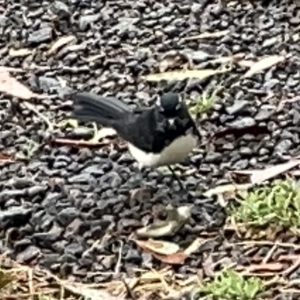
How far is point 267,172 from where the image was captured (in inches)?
212

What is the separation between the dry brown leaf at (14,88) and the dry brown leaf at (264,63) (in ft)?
3.44

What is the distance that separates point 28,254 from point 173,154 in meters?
0.76

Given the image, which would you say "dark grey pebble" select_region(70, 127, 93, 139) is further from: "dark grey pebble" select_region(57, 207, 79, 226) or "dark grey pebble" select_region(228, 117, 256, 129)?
"dark grey pebble" select_region(57, 207, 79, 226)

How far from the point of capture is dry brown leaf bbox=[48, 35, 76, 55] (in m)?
6.96

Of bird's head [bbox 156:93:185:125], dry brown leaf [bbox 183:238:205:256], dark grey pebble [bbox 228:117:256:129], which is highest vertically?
bird's head [bbox 156:93:185:125]

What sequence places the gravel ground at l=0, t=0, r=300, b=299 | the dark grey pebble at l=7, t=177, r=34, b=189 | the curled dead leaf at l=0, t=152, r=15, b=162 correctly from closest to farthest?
the gravel ground at l=0, t=0, r=300, b=299
the dark grey pebble at l=7, t=177, r=34, b=189
the curled dead leaf at l=0, t=152, r=15, b=162

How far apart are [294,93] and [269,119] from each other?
0.97 ft

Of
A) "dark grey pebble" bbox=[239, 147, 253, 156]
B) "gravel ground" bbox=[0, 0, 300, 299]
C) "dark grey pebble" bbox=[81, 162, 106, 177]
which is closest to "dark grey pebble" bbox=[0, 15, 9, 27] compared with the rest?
"gravel ground" bbox=[0, 0, 300, 299]

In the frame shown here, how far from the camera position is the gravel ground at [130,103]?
510 cm

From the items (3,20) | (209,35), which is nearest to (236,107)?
(209,35)

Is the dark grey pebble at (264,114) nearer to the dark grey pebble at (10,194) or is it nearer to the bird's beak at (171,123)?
the bird's beak at (171,123)

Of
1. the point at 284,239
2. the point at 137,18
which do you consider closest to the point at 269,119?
the point at 284,239

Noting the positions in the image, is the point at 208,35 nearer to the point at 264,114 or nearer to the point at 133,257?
the point at 264,114

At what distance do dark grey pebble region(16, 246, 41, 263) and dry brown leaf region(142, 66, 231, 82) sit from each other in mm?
1666
